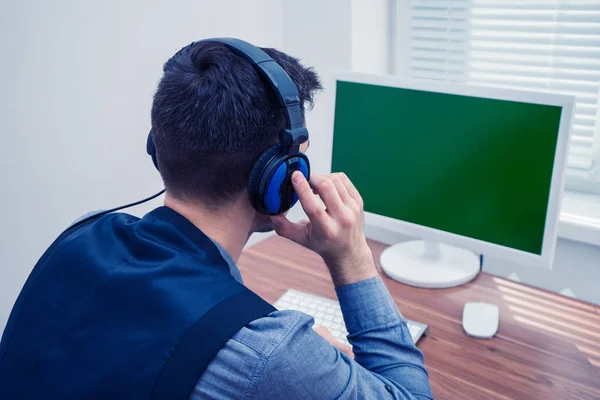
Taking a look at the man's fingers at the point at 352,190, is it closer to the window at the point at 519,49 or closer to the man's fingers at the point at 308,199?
the man's fingers at the point at 308,199

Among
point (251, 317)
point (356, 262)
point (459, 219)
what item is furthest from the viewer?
point (459, 219)

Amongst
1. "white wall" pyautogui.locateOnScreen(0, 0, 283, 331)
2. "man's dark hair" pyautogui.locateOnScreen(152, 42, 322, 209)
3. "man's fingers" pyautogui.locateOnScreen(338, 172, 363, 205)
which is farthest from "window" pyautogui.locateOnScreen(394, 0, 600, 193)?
"man's dark hair" pyautogui.locateOnScreen(152, 42, 322, 209)

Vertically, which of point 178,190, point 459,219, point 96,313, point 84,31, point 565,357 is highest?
point 84,31

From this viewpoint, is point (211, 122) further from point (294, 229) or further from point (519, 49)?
point (519, 49)

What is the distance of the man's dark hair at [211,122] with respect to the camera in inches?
34.1

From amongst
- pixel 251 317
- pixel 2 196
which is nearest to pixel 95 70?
pixel 2 196

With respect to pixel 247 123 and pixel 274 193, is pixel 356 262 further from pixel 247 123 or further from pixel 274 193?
pixel 247 123

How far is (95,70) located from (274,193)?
0.96m

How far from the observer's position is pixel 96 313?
31.5 inches

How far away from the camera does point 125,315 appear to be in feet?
2.57

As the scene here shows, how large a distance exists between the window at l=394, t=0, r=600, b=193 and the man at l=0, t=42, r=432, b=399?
93 cm

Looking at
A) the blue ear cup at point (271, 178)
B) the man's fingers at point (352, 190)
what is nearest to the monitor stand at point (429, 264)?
the man's fingers at point (352, 190)

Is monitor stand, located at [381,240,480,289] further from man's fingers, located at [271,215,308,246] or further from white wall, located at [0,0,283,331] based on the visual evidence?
white wall, located at [0,0,283,331]

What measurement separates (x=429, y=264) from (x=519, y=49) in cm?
73
